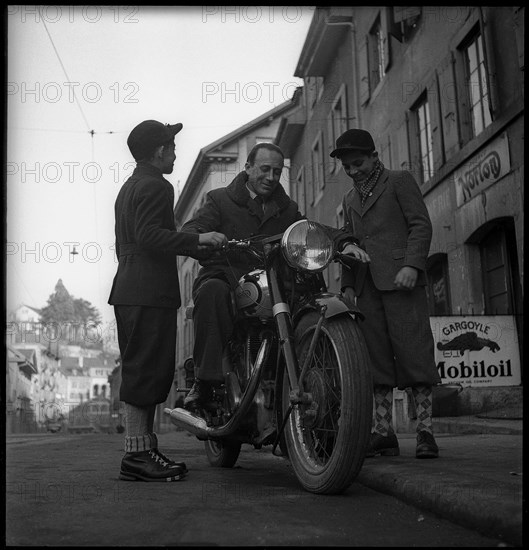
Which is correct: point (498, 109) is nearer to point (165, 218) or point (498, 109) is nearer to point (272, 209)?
point (272, 209)

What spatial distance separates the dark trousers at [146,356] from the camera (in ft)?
11.8

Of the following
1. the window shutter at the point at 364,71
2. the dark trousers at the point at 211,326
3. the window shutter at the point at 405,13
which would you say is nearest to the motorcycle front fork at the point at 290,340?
the dark trousers at the point at 211,326

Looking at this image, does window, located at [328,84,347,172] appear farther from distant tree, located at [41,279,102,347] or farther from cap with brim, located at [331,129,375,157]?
cap with brim, located at [331,129,375,157]

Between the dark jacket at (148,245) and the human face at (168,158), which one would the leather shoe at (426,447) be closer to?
the dark jacket at (148,245)

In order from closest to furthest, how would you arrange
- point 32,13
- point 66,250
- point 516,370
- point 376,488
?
point 32,13
point 376,488
point 66,250
point 516,370

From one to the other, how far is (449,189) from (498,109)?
1954 mm

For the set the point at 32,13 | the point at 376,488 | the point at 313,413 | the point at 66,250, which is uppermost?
the point at 32,13

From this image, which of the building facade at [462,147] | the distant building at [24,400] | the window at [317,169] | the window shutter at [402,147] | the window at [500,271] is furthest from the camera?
the distant building at [24,400]

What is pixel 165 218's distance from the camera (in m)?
3.80

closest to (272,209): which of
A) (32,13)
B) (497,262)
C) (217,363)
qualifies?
(217,363)

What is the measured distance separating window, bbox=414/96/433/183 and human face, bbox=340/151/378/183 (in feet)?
23.8

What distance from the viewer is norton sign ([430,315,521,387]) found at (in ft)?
26.8

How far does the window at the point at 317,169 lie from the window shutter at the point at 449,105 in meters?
8.89

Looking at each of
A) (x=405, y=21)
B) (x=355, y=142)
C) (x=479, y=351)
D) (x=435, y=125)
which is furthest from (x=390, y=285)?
(x=405, y=21)
